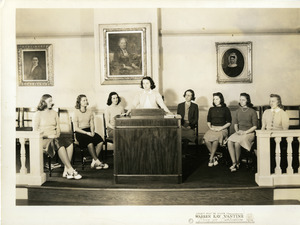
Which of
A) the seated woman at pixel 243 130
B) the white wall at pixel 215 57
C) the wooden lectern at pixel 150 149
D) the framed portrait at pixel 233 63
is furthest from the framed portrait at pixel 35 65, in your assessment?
the seated woman at pixel 243 130

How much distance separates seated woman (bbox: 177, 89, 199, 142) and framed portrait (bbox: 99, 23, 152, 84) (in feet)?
2.17

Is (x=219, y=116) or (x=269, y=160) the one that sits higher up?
(x=219, y=116)

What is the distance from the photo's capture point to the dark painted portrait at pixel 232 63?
4121mm

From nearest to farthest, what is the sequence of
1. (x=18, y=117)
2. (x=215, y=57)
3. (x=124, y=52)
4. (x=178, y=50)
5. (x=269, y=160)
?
(x=18, y=117) < (x=269, y=160) < (x=124, y=52) < (x=215, y=57) < (x=178, y=50)

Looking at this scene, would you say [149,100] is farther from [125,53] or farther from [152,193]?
[152,193]

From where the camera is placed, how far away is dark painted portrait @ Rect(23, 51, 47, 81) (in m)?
3.31

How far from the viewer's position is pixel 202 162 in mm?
3992

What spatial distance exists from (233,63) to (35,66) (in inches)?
100

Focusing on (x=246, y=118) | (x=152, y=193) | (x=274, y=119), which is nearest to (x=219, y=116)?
(x=246, y=118)

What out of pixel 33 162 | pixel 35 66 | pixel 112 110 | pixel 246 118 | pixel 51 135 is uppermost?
pixel 35 66

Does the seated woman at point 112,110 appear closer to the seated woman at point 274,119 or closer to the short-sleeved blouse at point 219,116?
the short-sleeved blouse at point 219,116

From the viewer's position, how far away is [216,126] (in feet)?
13.1

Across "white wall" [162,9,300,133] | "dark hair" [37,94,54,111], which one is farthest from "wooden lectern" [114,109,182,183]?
"white wall" [162,9,300,133]
